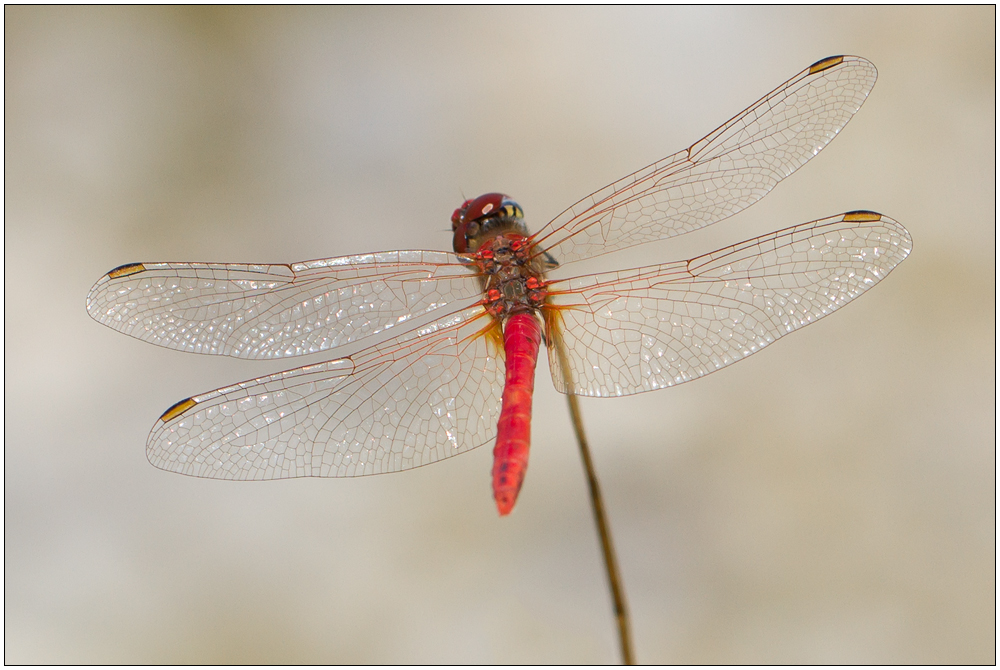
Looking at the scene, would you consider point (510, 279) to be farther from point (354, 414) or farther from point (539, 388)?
point (539, 388)

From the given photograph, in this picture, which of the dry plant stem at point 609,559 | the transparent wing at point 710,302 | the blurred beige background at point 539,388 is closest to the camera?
the dry plant stem at point 609,559

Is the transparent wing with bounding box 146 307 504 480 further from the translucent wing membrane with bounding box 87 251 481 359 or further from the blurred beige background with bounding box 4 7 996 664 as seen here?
the blurred beige background with bounding box 4 7 996 664

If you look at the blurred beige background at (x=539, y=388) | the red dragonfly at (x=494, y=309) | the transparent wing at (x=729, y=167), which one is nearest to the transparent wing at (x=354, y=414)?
the red dragonfly at (x=494, y=309)

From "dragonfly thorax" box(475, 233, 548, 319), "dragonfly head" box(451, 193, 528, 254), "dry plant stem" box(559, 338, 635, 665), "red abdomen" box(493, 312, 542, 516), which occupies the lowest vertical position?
"dry plant stem" box(559, 338, 635, 665)

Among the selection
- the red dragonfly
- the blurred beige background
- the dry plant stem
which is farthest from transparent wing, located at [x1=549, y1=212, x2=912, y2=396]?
the blurred beige background

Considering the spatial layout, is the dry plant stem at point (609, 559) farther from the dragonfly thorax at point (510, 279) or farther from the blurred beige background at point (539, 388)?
the blurred beige background at point (539, 388)

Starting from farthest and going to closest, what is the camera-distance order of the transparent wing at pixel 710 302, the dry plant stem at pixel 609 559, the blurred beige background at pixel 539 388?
1. the blurred beige background at pixel 539 388
2. the transparent wing at pixel 710 302
3. the dry plant stem at pixel 609 559

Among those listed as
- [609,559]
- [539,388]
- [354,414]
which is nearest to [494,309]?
[354,414]
